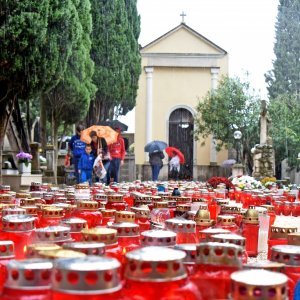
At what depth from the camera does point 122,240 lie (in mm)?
1873

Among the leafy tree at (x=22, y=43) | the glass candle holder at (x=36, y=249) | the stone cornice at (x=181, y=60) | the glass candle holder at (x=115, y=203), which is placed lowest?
the glass candle holder at (x=36, y=249)

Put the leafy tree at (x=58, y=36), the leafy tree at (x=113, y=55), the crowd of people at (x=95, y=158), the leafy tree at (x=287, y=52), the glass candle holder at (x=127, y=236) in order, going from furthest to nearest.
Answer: the leafy tree at (x=287, y=52)
the leafy tree at (x=113, y=55)
the crowd of people at (x=95, y=158)
the leafy tree at (x=58, y=36)
the glass candle holder at (x=127, y=236)

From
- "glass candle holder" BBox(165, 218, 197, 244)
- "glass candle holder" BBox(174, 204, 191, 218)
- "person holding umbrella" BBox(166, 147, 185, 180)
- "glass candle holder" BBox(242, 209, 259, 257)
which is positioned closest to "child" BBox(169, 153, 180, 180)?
"person holding umbrella" BBox(166, 147, 185, 180)

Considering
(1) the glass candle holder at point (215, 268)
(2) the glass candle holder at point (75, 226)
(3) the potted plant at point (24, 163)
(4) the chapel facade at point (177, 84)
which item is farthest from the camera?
(4) the chapel facade at point (177, 84)

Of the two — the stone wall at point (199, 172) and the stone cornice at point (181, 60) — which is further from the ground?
the stone cornice at point (181, 60)

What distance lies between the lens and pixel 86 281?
1.08m

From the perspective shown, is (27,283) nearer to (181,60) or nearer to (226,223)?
(226,223)

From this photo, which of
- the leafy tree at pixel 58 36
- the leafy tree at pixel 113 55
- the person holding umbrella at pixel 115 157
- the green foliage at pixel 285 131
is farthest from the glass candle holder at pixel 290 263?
the green foliage at pixel 285 131

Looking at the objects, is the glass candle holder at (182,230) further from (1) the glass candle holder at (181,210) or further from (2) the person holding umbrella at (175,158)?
(2) the person holding umbrella at (175,158)

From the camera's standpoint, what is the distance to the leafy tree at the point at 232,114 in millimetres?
30031

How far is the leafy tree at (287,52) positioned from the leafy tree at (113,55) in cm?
1423

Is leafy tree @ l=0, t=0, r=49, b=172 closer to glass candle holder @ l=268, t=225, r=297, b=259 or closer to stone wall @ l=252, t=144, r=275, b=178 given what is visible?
glass candle holder @ l=268, t=225, r=297, b=259

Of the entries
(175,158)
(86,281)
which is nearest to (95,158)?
(86,281)

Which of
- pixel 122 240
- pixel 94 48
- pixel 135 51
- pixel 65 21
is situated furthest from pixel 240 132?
pixel 122 240
